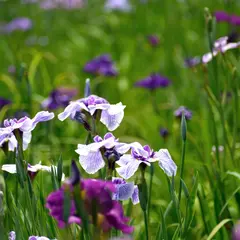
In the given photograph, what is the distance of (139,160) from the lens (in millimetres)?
1199

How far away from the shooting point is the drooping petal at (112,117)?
52.8 inches

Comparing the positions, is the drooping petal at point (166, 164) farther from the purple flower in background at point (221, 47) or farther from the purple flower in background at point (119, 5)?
the purple flower in background at point (119, 5)

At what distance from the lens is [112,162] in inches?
47.5

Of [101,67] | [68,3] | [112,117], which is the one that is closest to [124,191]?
[112,117]

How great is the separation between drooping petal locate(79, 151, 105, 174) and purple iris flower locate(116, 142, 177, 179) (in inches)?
1.7

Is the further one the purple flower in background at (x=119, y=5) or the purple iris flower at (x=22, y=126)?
the purple flower in background at (x=119, y=5)

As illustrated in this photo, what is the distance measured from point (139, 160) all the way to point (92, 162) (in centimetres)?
9

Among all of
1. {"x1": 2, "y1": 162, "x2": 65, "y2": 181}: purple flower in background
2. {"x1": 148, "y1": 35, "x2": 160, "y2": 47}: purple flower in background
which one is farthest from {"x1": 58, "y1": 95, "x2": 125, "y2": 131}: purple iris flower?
{"x1": 148, "y1": 35, "x2": 160, "y2": 47}: purple flower in background

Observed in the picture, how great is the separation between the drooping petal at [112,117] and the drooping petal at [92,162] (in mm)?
152

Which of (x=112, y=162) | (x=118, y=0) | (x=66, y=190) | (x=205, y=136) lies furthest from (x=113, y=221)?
(x=118, y=0)

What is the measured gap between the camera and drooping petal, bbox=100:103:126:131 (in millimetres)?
1342

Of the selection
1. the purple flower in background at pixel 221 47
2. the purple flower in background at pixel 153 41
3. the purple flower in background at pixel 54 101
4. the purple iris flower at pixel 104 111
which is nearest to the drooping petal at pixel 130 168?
the purple iris flower at pixel 104 111

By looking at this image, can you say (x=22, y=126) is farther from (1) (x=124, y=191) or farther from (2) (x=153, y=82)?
(2) (x=153, y=82)

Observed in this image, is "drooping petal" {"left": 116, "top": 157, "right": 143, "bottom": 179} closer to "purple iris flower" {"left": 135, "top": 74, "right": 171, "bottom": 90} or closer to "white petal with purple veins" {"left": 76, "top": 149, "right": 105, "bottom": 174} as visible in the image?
"white petal with purple veins" {"left": 76, "top": 149, "right": 105, "bottom": 174}
